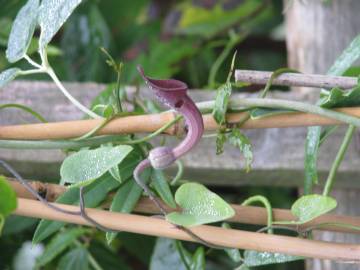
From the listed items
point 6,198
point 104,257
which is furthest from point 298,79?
point 104,257

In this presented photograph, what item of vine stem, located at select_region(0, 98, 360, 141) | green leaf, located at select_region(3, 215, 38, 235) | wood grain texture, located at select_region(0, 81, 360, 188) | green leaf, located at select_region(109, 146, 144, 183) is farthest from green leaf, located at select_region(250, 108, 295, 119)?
green leaf, located at select_region(3, 215, 38, 235)

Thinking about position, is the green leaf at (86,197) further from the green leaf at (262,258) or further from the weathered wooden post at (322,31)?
the weathered wooden post at (322,31)

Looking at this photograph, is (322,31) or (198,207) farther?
(322,31)

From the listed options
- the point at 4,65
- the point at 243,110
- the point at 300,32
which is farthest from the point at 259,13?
the point at 243,110

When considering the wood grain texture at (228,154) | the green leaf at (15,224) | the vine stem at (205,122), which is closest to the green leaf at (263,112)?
the vine stem at (205,122)

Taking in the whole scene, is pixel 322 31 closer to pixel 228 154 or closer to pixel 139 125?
pixel 228 154

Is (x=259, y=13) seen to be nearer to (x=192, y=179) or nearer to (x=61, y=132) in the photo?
(x=192, y=179)

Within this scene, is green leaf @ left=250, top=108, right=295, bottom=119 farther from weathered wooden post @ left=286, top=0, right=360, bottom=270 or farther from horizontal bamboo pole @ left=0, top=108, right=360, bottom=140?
A: weathered wooden post @ left=286, top=0, right=360, bottom=270
